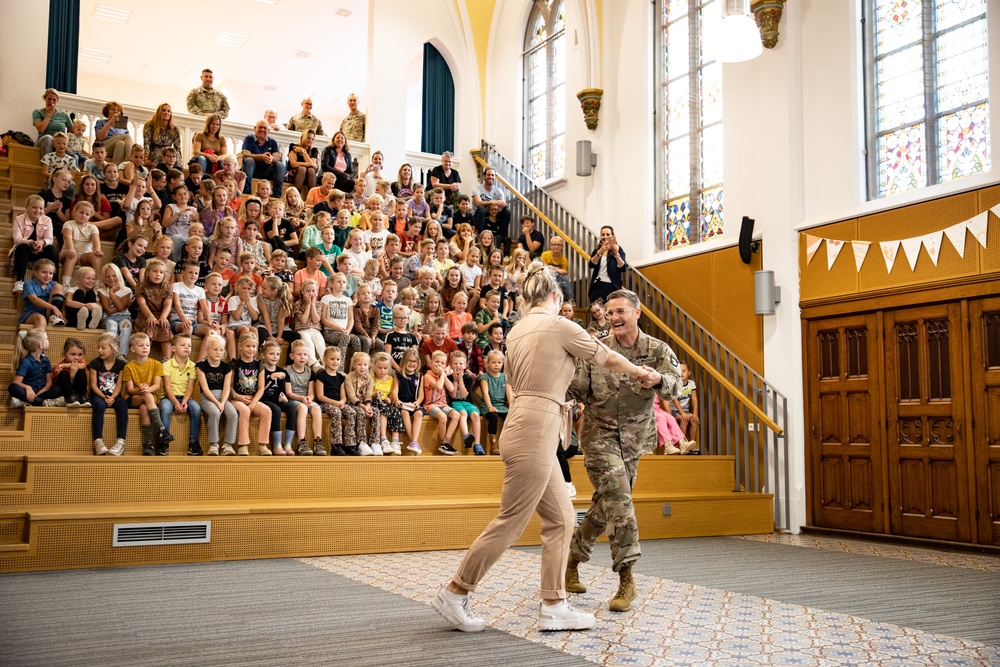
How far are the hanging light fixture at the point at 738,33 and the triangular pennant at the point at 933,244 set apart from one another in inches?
94.7

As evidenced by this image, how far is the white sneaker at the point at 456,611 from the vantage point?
4188 millimetres

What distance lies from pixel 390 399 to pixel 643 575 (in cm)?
328

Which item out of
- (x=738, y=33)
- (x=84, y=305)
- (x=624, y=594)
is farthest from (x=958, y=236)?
(x=84, y=305)

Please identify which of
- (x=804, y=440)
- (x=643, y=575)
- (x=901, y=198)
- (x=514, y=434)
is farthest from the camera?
(x=804, y=440)

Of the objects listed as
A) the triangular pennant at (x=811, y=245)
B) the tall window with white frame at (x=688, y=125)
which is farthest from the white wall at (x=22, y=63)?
the triangular pennant at (x=811, y=245)

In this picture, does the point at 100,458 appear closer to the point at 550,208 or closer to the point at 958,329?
the point at 958,329

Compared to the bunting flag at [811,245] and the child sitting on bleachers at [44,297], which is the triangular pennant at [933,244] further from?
the child sitting on bleachers at [44,297]

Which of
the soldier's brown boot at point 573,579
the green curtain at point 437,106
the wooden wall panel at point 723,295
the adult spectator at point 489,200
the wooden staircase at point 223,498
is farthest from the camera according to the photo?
the green curtain at point 437,106

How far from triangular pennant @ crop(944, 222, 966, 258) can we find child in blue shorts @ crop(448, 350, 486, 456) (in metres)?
4.64

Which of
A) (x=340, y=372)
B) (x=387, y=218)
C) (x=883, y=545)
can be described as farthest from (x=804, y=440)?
(x=387, y=218)

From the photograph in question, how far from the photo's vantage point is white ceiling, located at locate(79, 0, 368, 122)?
19062 millimetres

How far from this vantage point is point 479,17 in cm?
1622

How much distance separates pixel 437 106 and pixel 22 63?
652 centimetres

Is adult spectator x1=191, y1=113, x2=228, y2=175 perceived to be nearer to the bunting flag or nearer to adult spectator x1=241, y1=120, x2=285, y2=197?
adult spectator x1=241, y1=120, x2=285, y2=197
